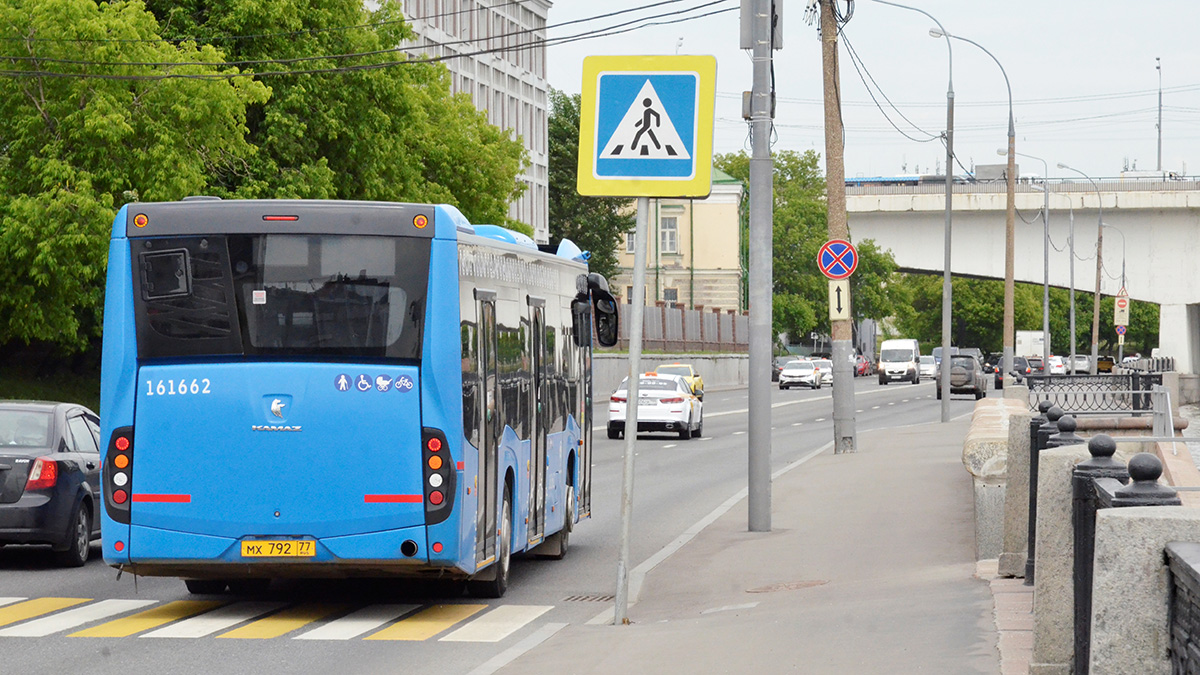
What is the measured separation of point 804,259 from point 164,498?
363 ft

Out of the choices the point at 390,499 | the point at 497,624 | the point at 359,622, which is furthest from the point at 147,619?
the point at 497,624

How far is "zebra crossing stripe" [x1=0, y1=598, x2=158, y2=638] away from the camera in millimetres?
10875

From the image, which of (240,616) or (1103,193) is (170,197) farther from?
(1103,193)

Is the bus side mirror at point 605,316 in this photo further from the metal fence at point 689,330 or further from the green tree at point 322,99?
the metal fence at point 689,330

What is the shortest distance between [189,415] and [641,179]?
329cm

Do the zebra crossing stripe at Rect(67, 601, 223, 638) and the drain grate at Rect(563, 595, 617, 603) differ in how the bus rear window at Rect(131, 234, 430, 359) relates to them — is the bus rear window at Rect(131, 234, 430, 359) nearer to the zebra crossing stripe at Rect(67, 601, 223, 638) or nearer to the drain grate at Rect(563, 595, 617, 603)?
the zebra crossing stripe at Rect(67, 601, 223, 638)

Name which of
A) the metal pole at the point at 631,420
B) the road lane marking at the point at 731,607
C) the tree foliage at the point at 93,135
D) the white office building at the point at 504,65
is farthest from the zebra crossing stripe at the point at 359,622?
the white office building at the point at 504,65

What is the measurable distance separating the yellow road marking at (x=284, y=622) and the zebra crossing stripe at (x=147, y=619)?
0.59m

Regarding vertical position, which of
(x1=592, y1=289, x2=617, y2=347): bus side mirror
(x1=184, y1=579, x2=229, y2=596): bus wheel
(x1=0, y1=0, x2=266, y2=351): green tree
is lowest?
(x1=184, y1=579, x2=229, y2=596): bus wheel

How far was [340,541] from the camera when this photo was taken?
11234mm

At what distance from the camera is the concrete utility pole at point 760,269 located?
1686 centimetres

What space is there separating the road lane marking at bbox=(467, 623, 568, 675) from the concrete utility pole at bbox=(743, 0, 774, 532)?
5.75 metres

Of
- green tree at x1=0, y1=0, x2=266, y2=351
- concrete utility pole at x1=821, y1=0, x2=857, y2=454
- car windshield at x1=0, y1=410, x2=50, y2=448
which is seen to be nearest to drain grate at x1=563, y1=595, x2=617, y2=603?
car windshield at x1=0, y1=410, x2=50, y2=448

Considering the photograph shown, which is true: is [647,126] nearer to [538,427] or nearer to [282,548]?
[282,548]
